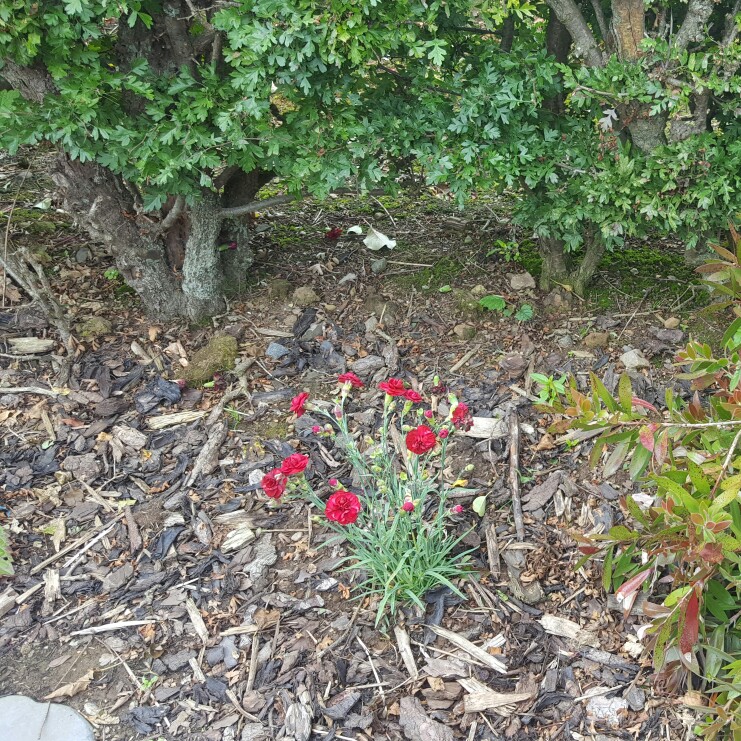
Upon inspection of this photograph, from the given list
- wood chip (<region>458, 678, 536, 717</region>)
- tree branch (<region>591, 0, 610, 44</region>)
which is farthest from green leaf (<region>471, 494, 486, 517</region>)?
tree branch (<region>591, 0, 610, 44</region>)

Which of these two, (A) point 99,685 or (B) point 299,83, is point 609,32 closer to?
(B) point 299,83

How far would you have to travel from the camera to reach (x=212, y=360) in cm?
371

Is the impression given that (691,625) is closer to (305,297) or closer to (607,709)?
(607,709)

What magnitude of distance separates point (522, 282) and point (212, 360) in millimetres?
1731

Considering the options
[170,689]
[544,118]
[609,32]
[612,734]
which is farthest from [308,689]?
[609,32]

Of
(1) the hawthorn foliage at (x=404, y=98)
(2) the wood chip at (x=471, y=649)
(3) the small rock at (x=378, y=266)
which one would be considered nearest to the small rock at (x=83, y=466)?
(1) the hawthorn foliage at (x=404, y=98)

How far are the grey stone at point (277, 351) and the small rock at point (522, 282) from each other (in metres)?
1.29

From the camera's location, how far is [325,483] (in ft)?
10.4

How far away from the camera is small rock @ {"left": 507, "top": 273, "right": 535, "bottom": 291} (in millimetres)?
3904

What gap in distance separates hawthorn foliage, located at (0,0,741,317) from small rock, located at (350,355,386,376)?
89 centimetres

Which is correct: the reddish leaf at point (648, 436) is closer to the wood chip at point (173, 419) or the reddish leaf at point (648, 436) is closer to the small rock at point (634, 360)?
the small rock at point (634, 360)

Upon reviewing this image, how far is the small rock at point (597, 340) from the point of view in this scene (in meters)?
3.52

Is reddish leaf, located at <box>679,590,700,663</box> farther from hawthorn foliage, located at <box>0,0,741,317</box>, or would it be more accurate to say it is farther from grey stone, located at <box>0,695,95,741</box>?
grey stone, located at <box>0,695,95,741</box>

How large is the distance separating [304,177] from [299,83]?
0.46 metres
